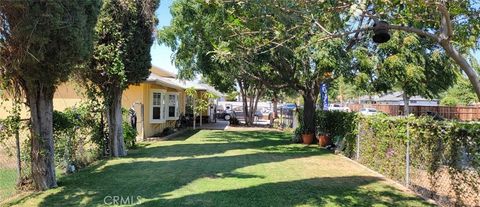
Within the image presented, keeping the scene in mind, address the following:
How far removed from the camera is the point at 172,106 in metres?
22.4

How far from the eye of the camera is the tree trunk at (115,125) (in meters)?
12.1

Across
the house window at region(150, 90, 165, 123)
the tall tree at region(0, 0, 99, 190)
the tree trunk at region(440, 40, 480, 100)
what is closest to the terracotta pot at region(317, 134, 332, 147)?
the house window at region(150, 90, 165, 123)

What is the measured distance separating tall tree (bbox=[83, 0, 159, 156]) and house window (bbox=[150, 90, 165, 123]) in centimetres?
609

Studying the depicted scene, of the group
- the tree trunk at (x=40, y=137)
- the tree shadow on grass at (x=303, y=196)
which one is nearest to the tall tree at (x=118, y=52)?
the tree trunk at (x=40, y=137)

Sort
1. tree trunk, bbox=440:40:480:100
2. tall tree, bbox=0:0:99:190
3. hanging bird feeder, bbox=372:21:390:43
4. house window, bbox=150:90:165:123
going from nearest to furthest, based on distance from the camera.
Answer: tree trunk, bbox=440:40:480:100, hanging bird feeder, bbox=372:21:390:43, tall tree, bbox=0:0:99:190, house window, bbox=150:90:165:123

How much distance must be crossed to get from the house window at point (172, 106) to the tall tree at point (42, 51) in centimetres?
1398

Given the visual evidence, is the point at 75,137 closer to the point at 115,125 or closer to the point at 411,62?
the point at 115,125

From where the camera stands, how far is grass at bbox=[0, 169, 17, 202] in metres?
7.00

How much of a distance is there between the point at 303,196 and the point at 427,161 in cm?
230

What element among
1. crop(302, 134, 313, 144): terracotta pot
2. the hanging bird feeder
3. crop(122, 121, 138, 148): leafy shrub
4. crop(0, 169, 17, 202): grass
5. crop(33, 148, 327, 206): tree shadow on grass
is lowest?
crop(33, 148, 327, 206): tree shadow on grass

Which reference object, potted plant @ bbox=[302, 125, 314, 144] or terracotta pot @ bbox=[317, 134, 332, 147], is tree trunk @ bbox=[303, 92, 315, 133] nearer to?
potted plant @ bbox=[302, 125, 314, 144]

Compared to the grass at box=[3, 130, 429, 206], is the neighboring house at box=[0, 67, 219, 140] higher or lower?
higher

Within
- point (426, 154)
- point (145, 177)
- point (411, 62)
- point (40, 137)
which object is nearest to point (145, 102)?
point (145, 177)

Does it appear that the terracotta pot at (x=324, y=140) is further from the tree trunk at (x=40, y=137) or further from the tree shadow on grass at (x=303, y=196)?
the tree trunk at (x=40, y=137)
